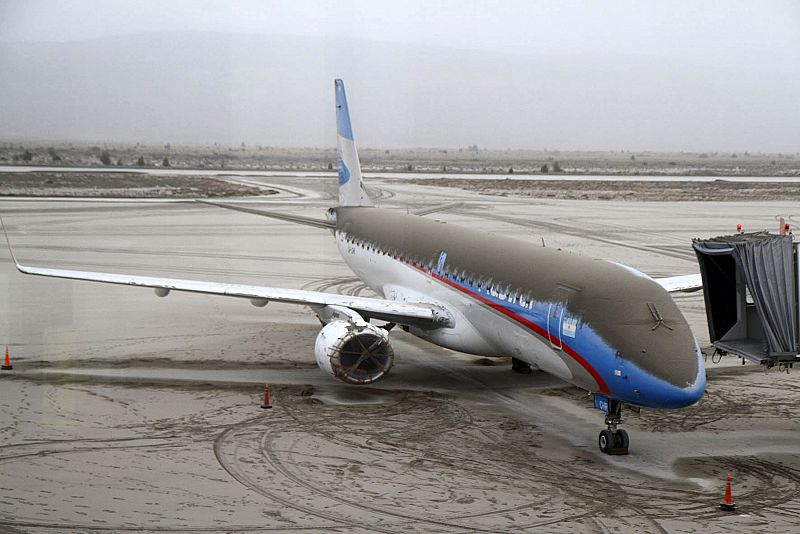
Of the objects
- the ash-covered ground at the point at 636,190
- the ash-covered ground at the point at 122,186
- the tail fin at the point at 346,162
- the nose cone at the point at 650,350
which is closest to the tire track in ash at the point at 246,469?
the nose cone at the point at 650,350

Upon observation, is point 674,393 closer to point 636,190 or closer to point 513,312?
point 513,312

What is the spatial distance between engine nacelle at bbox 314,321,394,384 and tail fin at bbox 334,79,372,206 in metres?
13.7

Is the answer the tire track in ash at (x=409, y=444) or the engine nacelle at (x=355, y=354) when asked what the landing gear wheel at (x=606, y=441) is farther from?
the engine nacelle at (x=355, y=354)

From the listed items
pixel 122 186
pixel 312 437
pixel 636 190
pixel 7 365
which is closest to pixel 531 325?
pixel 312 437

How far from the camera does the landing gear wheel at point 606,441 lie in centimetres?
1983

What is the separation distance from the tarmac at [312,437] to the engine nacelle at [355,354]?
2.57 ft

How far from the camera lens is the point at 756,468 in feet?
62.8

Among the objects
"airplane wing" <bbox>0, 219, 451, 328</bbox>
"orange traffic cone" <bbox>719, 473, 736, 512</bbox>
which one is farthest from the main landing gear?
"airplane wing" <bbox>0, 219, 451, 328</bbox>

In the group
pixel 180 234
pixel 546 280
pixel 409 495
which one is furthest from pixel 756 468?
pixel 180 234

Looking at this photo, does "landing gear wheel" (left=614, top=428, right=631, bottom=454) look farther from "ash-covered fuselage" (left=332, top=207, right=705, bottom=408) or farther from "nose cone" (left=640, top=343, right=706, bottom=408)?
"nose cone" (left=640, top=343, right=706, bottom=408)

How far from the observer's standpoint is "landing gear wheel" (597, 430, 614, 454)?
1983cm

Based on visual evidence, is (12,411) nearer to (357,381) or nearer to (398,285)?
(357,381)

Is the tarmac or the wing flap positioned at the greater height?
the wing flap

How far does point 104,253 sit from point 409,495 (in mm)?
36490
